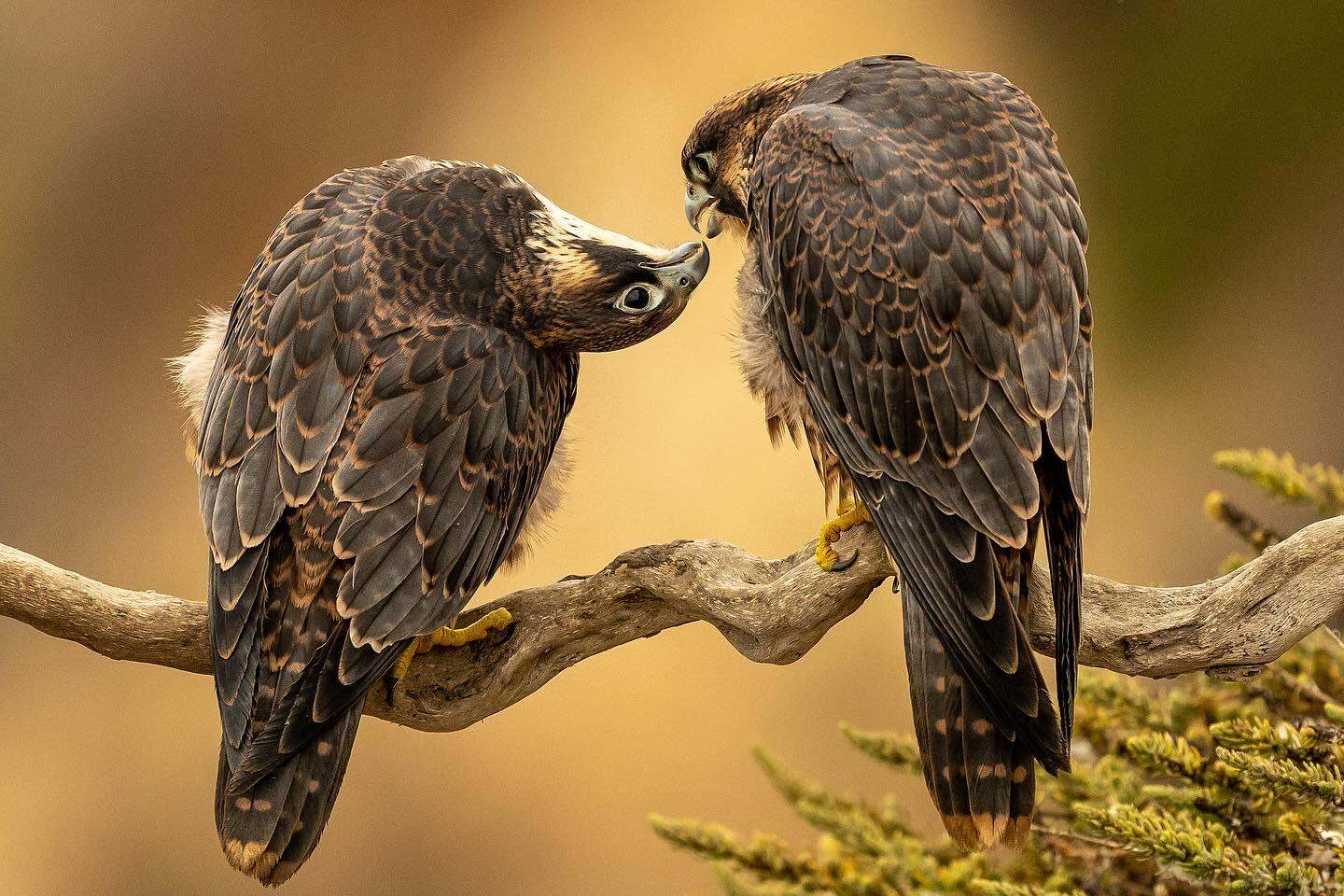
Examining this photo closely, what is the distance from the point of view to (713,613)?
244 centimetres

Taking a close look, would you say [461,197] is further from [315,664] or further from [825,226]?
[315,664]

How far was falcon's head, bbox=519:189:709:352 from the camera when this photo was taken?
245 cm

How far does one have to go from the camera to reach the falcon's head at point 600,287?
2453 millimetres

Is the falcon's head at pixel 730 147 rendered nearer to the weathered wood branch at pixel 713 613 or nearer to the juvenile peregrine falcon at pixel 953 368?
the juvenile peregrine falcon at pixel 953 368

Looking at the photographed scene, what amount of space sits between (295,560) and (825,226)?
1137 mm

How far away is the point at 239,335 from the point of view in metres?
2.55

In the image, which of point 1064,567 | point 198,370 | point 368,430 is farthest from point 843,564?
point 198,370

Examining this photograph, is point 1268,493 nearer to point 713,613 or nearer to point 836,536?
point 836,536

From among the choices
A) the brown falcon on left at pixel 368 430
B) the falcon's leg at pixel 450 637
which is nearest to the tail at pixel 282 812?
the brown falcon on left at pixel 368 430

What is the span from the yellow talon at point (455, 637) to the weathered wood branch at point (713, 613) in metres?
0.02

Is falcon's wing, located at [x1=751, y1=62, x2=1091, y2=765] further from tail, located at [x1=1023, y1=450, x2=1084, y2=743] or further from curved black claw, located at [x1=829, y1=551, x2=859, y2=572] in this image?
curved black claw, located at [x1=829, y1=551, x2=859, y2=572]

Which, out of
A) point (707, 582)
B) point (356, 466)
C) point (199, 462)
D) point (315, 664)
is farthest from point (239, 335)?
point (707, 582)

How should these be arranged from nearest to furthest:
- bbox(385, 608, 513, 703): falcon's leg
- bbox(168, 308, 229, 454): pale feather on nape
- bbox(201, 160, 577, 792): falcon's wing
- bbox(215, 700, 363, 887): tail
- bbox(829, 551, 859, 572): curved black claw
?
1. bbox(215, 700, 363, 887): tail
2. bbox(201, 160, 577, 792): falcon's wing
3. bbox(829, 551, 859, 572): curved black claw
4. bbox(385, 608, 513, 703): falcon's leg
5. bbox(168, 308, 229, 454): pale feather on nape

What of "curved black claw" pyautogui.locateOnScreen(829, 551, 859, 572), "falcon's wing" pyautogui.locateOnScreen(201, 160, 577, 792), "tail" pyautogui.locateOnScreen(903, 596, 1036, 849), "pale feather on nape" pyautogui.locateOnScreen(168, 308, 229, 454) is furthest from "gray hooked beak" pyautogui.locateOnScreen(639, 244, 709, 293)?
"pale feather on nape" pyautogui.locateOnScreen(168, 308, 229, 454)
